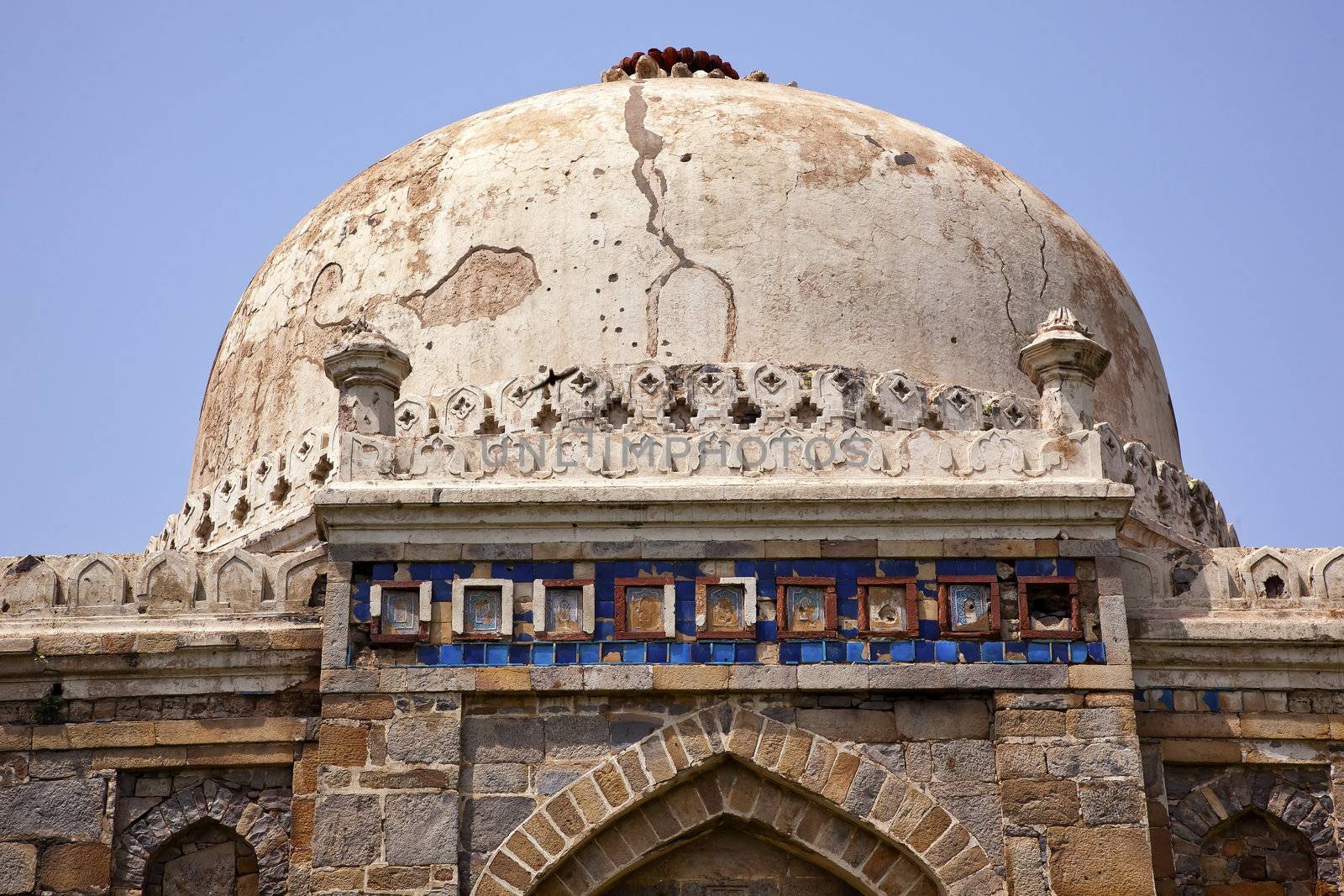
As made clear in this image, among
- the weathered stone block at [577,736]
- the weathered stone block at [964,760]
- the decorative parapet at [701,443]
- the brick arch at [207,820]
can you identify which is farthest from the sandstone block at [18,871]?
the weathered stone block at [964,760]

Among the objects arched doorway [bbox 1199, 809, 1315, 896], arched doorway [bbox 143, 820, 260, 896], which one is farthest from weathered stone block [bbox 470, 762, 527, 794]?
arched doorway [bbox 1199, 809, 1315, 896]

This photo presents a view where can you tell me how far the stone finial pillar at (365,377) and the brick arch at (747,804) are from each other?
181 centimetres

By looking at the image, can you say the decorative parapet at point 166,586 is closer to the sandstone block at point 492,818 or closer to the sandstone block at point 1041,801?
the sandstone block at point 492,818

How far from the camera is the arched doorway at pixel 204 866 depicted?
8.43 metres

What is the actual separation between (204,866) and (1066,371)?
13.5 ft

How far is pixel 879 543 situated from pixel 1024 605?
24.9 inches

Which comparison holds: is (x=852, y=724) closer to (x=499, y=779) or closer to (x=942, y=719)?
(x=942, y=719)

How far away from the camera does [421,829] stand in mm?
8133

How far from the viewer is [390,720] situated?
828cm

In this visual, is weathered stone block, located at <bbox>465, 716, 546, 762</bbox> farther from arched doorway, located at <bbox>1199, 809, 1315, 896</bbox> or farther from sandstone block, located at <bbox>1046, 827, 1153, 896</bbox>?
arched doorway, located at <bbox>1199, 809, 1315, 896</bbox>

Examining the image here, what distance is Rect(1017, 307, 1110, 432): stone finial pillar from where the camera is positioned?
8836 millimetres

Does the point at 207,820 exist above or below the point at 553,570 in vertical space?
below

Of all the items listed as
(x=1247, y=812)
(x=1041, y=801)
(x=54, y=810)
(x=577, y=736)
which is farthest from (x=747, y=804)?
(x=54, y=810)

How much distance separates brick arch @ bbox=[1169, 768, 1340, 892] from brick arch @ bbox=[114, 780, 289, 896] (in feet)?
11.9
